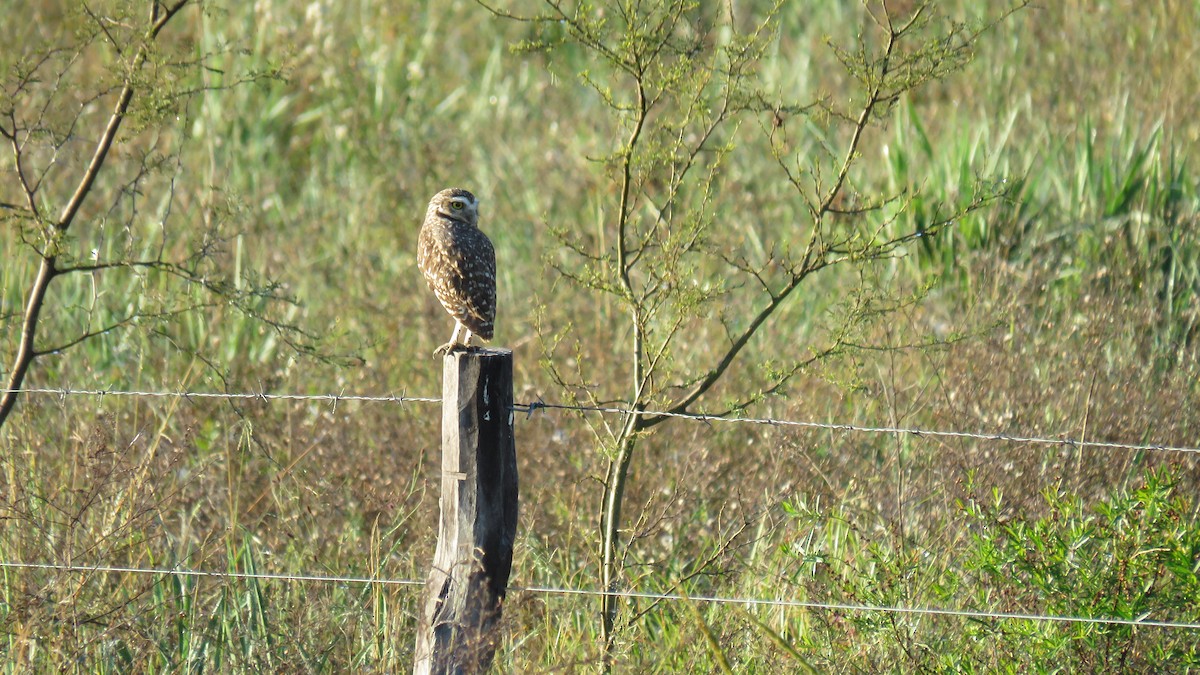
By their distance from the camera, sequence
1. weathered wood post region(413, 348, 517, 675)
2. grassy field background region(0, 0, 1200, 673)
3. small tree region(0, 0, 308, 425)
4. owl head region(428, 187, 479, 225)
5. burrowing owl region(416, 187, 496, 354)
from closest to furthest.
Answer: weathered wood post region(413, 348, 517, 675), grassy field background region(0, 0, 1200, 673), small tree region(0, 0, 308, 425), burrowing owl region(416, 187, 496, 354), owl head region(428, 187, 479, 225)

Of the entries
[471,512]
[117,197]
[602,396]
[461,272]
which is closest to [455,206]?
[461,272]

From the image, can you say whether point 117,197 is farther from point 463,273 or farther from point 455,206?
point 463,273

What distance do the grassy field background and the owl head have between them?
37 centimetres

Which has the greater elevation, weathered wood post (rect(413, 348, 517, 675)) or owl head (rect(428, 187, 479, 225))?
owl head (rect(428, 187, 479, 225))

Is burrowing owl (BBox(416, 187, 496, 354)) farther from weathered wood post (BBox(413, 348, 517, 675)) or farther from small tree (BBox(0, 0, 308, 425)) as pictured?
weathered wood post (BBox(413, 348, 517, 675))

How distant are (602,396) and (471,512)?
9.51 feet

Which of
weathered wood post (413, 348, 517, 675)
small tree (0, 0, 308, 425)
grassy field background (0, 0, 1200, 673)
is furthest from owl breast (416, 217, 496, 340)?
weathered wood post (413, 348, 517, 675)

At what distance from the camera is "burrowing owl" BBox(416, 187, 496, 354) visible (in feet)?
16.6

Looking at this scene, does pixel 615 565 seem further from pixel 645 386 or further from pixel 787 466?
pixel 787 466

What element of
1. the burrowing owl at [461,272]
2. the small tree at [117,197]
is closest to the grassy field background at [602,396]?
the small tree at [117,197]

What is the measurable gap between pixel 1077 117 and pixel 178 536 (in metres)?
6.77

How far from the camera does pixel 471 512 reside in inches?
147

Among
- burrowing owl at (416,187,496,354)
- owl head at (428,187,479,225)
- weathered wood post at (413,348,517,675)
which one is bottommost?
weathered wood post at (413,348,517,675)

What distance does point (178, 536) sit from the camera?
Answer: 5.66 metres
